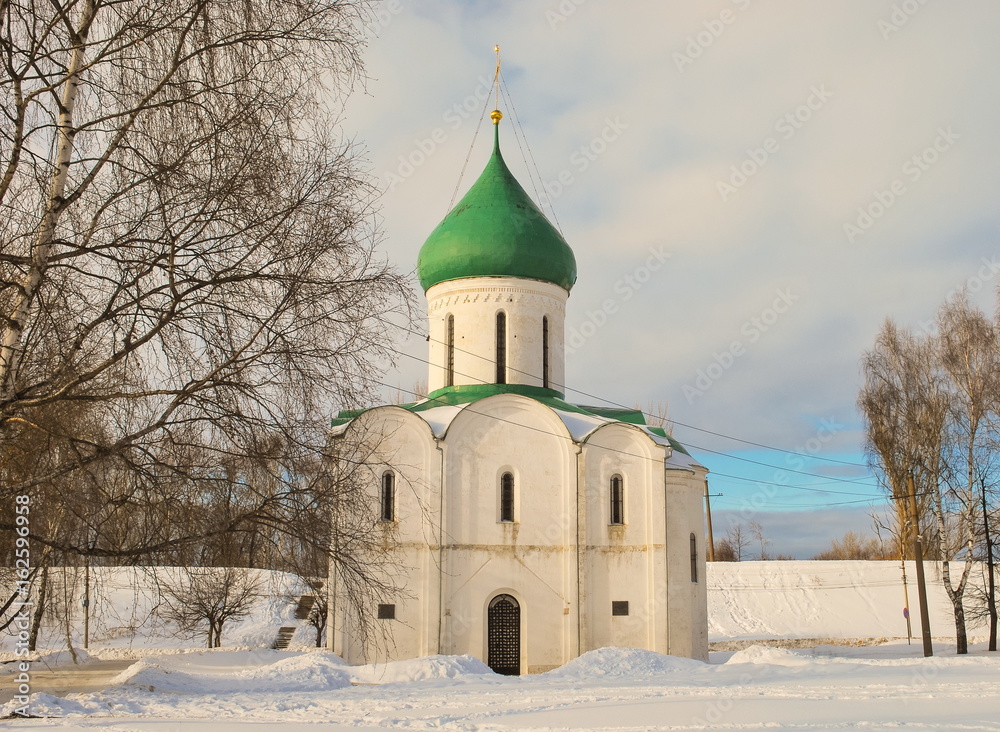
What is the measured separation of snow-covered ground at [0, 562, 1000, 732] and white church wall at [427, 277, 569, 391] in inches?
271

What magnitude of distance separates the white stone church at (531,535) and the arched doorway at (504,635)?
26 mm

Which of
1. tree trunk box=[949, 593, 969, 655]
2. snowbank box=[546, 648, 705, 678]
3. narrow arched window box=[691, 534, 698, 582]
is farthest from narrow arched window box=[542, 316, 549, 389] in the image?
tree trunk box=[949, 593, 969, 655]

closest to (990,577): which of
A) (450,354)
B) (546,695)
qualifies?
(450,354)

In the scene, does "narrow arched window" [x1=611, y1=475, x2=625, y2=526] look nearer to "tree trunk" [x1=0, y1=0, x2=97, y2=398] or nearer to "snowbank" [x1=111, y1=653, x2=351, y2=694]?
"snowbank" [x1=111, y1=653, x2=351, y2=694]

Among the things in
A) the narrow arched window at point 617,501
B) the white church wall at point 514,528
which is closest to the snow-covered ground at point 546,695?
the white church wall at point 514,528

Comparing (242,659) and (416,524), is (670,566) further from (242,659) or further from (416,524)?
(242,659)

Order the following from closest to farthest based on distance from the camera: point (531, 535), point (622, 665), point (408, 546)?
point (622, 665) → point (408, 546) → point (531, 535)

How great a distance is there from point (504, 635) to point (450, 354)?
617cm

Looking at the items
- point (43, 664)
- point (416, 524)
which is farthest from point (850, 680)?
Result: point (43, 664)

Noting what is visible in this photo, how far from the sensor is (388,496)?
17641 mm

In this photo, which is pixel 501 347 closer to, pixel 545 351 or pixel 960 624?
pixel 545 351

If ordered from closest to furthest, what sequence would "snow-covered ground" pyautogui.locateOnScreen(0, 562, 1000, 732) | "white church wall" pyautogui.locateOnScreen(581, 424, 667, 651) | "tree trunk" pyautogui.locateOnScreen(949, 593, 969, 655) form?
"snow-covered ground" pyautogui.locateOnScreen(0, 562, 1000, 732) < "white church wall" pyautogui.locateOnScreen(581, 424, 667, 651) < "tree trunk" pyautogui.locateOnScreen(949, 593, 969, 655)

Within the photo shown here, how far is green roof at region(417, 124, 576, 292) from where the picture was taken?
19.9 metres

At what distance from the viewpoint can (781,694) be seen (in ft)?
32.9
